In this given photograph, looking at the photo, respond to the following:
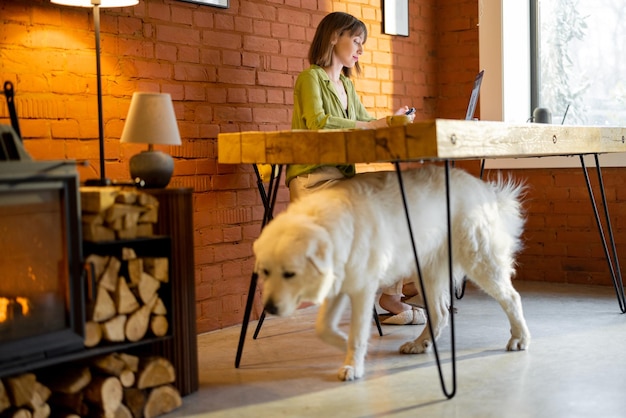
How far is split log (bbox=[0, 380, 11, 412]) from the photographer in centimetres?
238

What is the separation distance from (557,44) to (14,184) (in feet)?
13.7

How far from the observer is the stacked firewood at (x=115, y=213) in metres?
2.56

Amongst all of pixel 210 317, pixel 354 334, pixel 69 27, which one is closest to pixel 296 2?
pixel 69 27

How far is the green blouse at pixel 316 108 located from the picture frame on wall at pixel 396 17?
1556mm

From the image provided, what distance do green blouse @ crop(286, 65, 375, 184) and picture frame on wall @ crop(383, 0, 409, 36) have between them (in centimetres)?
156

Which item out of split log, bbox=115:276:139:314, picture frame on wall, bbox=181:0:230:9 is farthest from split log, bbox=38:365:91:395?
picture frame on wall, bbox=181:0:230:9

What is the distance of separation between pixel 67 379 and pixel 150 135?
90 cm

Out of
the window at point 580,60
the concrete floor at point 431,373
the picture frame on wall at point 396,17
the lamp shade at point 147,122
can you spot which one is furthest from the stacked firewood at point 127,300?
the window at point 580,60

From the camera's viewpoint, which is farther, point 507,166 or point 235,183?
point 507,166

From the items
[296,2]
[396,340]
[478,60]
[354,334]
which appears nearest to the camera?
[354,334]

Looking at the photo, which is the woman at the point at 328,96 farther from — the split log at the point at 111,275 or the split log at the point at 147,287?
the split log at the point at 111,275

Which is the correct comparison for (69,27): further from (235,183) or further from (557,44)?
(557,44)

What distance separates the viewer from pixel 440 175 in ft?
11.1

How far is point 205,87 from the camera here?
390 centimetres
